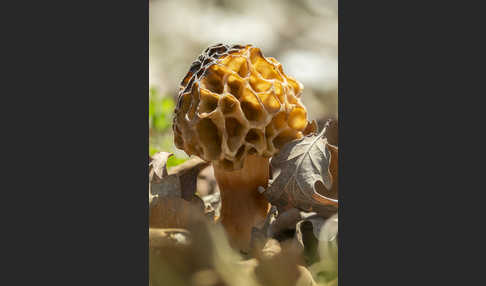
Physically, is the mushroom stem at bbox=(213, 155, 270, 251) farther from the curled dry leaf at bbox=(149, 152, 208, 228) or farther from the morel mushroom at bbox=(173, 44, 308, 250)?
the curled dry leaf at bbox=(149, 152, 208, 228)

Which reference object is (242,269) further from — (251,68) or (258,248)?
(251,68)

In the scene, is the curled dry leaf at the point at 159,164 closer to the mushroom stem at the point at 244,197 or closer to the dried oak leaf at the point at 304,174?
the mushroom stem at the point at 244,197

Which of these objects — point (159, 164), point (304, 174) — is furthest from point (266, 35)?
point (159, 164)

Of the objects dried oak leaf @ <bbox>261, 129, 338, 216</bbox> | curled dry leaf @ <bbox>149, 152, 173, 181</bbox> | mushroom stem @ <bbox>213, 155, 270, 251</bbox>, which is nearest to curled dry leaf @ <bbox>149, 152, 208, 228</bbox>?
curled dry leaf @ <bbox>149, 152, 173, 181</bbox>

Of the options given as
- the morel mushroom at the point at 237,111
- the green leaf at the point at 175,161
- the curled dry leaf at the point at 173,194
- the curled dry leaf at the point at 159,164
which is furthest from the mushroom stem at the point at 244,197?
the green leaf at the point at 175,161

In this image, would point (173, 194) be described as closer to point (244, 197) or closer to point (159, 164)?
point (159, 164)

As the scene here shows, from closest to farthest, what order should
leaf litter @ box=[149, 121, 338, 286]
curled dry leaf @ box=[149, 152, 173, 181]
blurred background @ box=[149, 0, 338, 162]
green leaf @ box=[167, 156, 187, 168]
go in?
leaf litter @ box=[149, 121, 338, 286] < blurred background @ box=[149, 0, 338, 162] < curled dry leaf @ box=[149, 152, 173, 181] < green leaf @ box=[167, 156, 187, 168]
